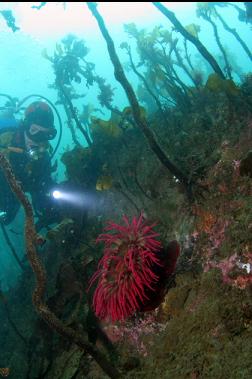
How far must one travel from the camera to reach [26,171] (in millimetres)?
9430

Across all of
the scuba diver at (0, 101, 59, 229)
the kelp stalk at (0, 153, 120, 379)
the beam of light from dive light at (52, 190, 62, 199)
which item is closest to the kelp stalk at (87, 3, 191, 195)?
the kelp stalk at (0, 153, 120, 379)

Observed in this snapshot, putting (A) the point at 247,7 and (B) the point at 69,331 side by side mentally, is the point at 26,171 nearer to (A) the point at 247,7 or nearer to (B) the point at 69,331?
(B) the point at 69,331

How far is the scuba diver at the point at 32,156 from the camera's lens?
9.20 m

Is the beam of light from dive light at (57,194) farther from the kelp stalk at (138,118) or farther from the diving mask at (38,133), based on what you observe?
the kelp stalk at (138,118)

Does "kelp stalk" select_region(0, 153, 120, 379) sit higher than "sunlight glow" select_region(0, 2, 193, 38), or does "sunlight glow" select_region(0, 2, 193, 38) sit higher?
"sunlight glow" select_region(0, 2, 193, 38)

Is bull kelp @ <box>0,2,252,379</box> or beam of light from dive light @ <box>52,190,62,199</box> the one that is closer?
bull kelp @ <box>0,2,252,379</box>

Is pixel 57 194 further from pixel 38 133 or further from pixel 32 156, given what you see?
pixel 38 133

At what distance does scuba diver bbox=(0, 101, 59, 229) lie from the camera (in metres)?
9.20

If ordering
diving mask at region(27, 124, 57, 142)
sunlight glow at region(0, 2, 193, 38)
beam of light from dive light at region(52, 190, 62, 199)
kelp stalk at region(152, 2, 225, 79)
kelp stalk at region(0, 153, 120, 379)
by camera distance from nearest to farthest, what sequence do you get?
1. kelp stalk at region(0, 153, 120, 379)
2. kelp stalk at region(152, 2, 225, 79)
3. diving mask at region(27, 124, 57, 142)
4. beam of light from dive light at region(52, 190, 62, 199)
5. sunlight glow at region(0, 2, 193, 38)

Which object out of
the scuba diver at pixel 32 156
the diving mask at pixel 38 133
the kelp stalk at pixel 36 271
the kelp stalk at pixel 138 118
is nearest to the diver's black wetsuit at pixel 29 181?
the scuba diver at pixel 32 156

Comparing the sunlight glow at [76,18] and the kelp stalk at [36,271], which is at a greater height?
the sunlight glow at [76,18]

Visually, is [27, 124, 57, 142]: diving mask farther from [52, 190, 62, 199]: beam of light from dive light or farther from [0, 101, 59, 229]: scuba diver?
[52, 190, 62, 199]: beam of light from dive light

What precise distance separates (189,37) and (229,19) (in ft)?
382

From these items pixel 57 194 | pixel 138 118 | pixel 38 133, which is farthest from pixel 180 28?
pixel 57 194
